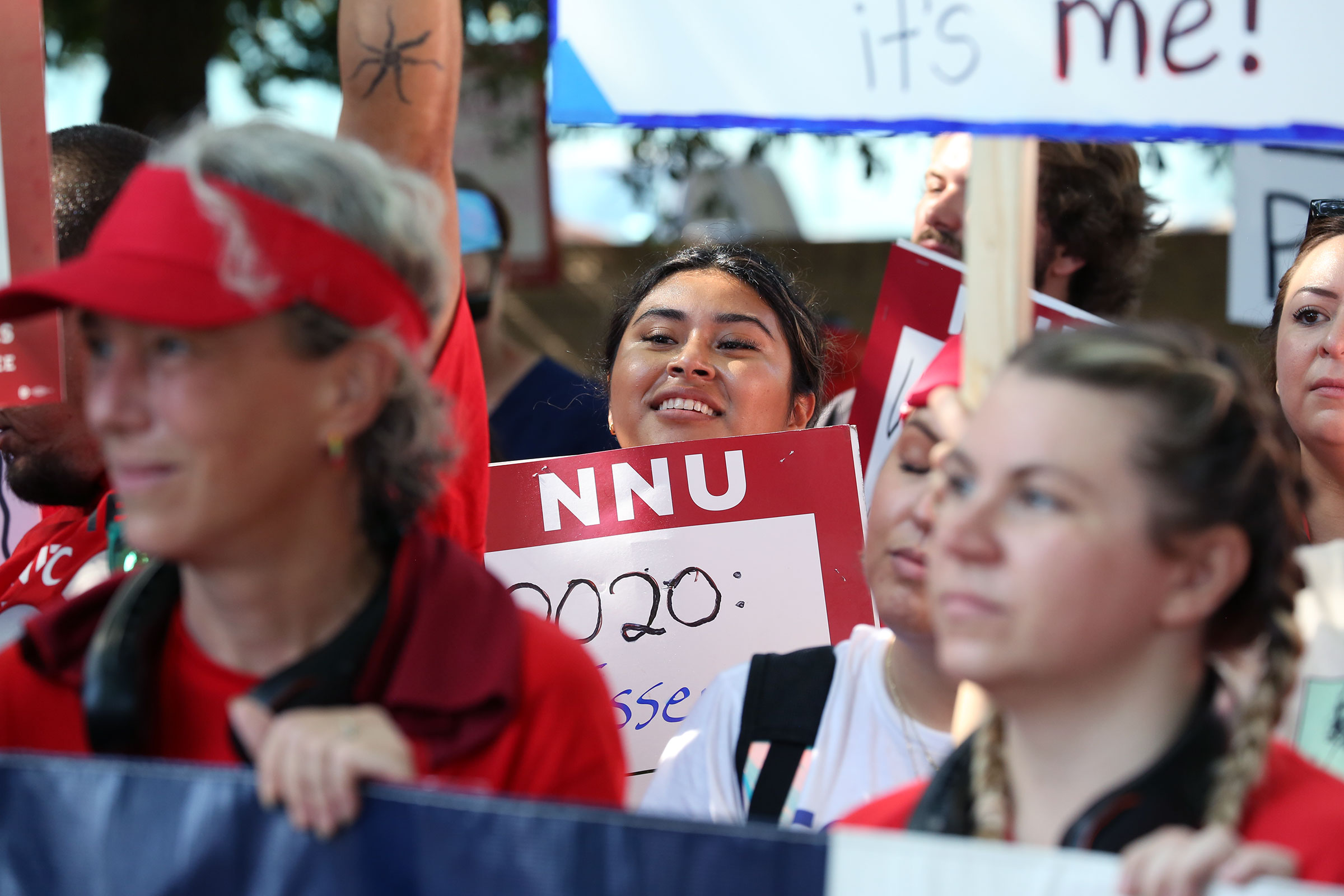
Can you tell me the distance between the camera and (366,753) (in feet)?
4.35

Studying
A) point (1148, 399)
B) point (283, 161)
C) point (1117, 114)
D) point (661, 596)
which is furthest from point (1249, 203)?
point (283, 161)

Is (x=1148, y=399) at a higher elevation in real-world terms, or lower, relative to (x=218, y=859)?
higher

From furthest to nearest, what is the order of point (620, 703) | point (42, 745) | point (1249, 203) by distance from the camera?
point (1249, 203), point (620, 703), point (42, 745)

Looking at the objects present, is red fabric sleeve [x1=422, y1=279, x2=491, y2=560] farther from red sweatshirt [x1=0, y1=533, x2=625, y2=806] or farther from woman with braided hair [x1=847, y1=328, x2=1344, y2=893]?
woman with braided hair [x1=847, y1=328, x2=1344, y2=893]

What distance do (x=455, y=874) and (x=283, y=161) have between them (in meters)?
0.73

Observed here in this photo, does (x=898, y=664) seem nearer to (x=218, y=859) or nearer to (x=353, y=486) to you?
(x=353, y=486)

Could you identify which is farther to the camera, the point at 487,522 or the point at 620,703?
the point at 487,522

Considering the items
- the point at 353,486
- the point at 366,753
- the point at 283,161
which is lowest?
the point at 366,753

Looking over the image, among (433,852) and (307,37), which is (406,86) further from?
(307,37)

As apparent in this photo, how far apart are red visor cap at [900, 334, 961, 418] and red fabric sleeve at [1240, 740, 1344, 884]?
2.42 feet

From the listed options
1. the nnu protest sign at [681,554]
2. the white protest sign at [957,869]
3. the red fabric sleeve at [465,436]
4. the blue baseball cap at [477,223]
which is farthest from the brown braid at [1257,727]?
the blue baseball cap at [477,223]

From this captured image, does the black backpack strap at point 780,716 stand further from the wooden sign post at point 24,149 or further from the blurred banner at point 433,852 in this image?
the wooden sign post at point 24,149

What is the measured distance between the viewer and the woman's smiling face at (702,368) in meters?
2.98

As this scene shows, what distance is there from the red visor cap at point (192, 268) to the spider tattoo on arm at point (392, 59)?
Answer: 2.28ft
